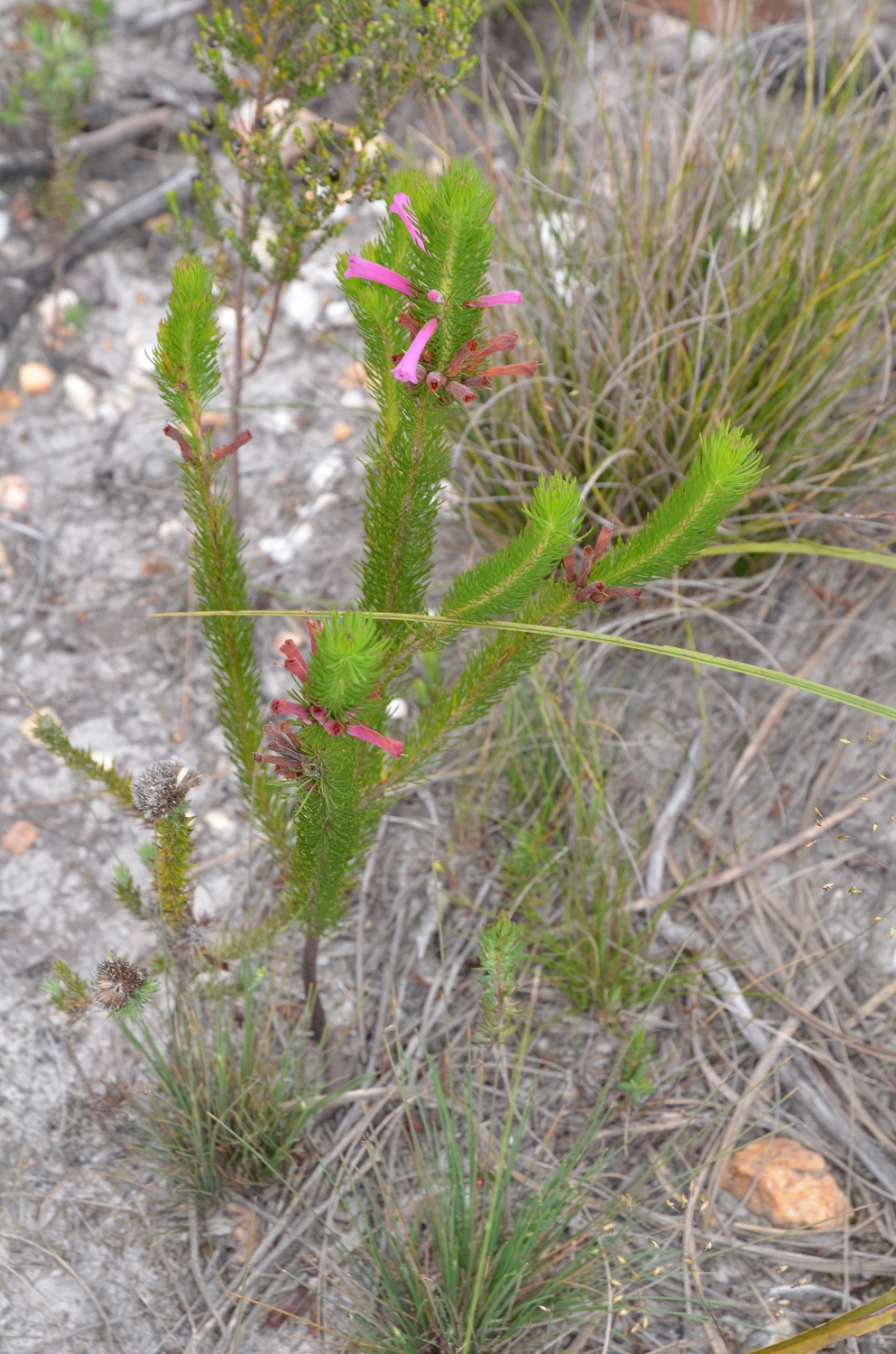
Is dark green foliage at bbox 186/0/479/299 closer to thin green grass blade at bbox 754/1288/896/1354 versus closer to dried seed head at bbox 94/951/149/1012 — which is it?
dried seed head at bbox 94/951/149/1012

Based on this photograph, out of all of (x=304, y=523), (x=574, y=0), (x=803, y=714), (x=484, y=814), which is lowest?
(x=484, y=814)

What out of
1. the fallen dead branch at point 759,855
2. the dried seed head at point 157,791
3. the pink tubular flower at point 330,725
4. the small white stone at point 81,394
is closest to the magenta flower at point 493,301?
the pink tubular flower at point 330,725

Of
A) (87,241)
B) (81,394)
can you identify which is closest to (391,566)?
(81,394)

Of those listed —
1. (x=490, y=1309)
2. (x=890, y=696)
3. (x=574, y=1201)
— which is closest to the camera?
(x=490, y=1309)

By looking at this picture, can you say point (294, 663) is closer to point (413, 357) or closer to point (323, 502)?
point (413, 357)

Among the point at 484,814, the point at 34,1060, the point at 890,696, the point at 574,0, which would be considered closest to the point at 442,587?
the point at 484,814

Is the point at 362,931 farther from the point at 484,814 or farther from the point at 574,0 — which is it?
the point at 574,0

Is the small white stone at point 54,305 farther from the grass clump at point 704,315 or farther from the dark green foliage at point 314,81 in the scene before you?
the grass clump at point 704,315
